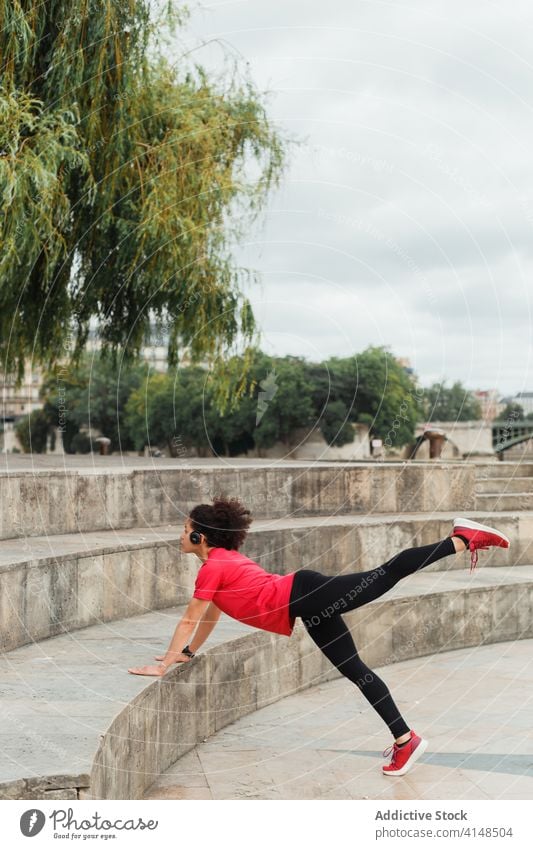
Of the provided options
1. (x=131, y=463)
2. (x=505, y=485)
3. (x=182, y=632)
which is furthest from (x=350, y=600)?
(x=505, y=485)

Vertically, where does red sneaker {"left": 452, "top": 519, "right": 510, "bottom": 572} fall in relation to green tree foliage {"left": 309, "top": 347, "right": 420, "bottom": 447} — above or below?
below

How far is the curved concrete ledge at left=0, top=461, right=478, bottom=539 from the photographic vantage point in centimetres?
920

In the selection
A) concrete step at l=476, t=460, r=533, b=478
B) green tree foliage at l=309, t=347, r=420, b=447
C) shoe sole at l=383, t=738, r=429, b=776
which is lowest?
shoe sole at l=383, t=738, r=429, b=776

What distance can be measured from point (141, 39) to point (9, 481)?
7.27m

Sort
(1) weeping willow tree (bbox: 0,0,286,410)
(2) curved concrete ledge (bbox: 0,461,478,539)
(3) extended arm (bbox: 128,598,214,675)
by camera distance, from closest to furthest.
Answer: (3) extended arm (bbox: 128,598,214,675) → (2) curved concrete ledge (bbox: 0,461,478,539) → (1) weeping willow tree (bbox: 0,0,286,410)

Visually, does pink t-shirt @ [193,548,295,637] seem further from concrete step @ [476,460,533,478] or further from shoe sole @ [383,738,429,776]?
concrete step @ [476,460,533,478]

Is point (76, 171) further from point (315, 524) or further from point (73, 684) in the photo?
point (73, 684)

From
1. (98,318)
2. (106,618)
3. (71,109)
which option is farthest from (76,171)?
(106,618)

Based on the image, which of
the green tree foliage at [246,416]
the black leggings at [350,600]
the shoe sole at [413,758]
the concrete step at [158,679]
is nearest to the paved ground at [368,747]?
the shoe sole at [413,758]

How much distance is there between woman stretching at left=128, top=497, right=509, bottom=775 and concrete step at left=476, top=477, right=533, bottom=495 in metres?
11.1

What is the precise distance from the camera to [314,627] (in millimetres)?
5133

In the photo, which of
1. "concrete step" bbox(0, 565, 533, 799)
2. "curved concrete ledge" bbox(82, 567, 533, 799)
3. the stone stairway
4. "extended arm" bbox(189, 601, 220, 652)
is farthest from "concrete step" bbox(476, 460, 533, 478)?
"extended arm" bbox(189, 601, 220, 652)

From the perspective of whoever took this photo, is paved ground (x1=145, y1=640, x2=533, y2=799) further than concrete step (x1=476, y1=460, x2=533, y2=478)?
No

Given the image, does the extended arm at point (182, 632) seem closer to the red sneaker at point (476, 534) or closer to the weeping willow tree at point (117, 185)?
the red sneaker at point (476, 534)
